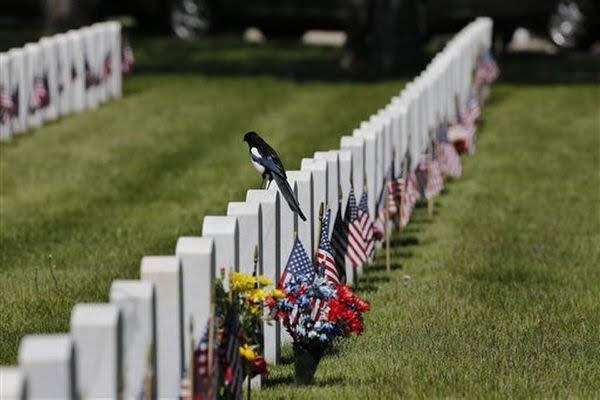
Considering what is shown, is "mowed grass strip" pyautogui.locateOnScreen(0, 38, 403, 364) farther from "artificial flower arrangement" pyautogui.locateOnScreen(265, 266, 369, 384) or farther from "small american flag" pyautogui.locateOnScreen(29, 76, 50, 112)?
"artificial flower arrangement" pyautogui.locateOnScreen(265, 266, 369, 384)

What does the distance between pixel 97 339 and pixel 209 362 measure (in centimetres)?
152

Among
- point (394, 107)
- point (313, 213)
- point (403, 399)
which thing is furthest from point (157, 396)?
point (394, 107)

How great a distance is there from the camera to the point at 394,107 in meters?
16.5

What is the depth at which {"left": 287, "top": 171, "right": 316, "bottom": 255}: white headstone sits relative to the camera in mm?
11148

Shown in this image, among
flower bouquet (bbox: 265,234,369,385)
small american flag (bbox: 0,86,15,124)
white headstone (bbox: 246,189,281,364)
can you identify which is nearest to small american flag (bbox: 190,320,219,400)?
flower bouquet (bbox: 265,234,369,385)

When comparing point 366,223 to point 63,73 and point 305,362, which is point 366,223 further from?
point 63,73

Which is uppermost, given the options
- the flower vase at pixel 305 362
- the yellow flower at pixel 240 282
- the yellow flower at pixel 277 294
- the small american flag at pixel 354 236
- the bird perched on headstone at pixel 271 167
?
the bird perched on headstone at pixel 271 167

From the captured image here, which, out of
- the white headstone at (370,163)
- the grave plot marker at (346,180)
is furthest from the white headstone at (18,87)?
the grave plot marker at (346,180)

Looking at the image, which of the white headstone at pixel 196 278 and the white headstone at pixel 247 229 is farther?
the white headstone at pixel 247 229

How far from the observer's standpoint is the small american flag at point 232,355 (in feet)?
28.8

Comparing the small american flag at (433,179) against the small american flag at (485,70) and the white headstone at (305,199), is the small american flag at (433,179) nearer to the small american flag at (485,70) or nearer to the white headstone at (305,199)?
the white headstone at (305,199)

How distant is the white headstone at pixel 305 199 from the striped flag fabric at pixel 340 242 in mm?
810

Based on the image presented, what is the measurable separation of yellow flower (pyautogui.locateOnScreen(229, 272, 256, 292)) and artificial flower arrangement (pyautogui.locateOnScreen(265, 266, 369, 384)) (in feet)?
2.24

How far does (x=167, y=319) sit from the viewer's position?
7.72 metres
